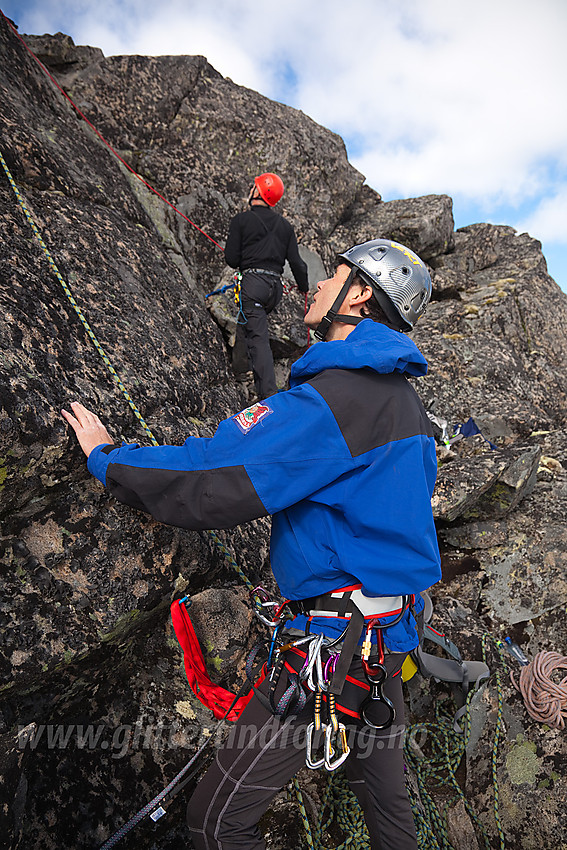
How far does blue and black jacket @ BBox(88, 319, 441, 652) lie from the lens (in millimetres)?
2199

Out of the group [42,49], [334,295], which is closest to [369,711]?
[334,295]

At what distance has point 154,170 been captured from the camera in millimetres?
8070

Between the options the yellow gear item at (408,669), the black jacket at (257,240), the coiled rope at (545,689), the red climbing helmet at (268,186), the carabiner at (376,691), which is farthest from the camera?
the red climbing helmet at (268,186)

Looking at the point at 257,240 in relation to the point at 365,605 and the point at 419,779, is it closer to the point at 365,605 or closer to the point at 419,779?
the point at 365,605

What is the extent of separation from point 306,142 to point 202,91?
2233mm

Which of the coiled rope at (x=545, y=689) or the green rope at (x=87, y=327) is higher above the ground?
the green rope at (x=87, y=327)

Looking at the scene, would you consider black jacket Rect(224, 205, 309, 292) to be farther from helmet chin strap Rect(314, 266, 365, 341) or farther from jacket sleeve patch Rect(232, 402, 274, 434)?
jacket sleeve patch Rect(232, 402, 274, 434)

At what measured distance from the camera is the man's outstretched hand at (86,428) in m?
2.94

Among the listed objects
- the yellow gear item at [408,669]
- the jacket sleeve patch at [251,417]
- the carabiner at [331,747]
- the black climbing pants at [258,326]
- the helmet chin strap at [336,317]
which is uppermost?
the black climbing pants at [258,326]

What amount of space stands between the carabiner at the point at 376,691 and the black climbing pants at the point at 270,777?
7 centimetres

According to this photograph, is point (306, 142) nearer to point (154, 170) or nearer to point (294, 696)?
point (154, 170)

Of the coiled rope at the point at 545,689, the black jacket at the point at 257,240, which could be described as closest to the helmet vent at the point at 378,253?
the coiled rope at the point at 545,689

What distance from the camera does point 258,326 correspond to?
277 inches

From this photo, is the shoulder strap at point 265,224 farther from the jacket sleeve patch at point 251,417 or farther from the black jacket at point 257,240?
A: the jacket sleeve patch at point 251,417
